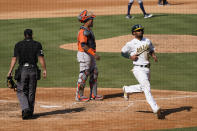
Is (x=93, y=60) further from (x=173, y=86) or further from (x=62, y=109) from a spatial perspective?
(x=173, y=86)

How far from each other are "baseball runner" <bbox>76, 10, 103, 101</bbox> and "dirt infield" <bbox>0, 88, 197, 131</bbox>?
0.40 metres

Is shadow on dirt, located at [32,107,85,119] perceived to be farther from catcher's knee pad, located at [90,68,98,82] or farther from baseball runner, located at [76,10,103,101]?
catcher's knee pad, located at [90,68,98,82]

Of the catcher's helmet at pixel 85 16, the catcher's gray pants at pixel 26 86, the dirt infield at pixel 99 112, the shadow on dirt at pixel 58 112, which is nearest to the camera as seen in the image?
the dirt infield at pixel 99 112

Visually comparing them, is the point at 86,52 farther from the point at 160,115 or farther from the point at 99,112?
the point at 160,115

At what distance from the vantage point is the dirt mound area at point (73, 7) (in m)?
33.0

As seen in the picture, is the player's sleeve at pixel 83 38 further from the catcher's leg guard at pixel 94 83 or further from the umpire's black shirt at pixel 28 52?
the umpire's black shirt at pixel 28 52

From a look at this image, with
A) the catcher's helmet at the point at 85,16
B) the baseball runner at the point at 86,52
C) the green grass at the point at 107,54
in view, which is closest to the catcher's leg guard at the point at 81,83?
the baseball runner at the point at 86,52

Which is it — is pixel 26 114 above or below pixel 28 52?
below

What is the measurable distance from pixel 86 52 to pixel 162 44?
10801 mm

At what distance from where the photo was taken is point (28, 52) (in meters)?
10.6

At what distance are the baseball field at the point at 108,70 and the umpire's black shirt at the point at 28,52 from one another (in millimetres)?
1243

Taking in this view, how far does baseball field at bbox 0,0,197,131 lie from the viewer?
34.0 feet

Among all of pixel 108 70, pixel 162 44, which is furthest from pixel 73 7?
pixel 108 70

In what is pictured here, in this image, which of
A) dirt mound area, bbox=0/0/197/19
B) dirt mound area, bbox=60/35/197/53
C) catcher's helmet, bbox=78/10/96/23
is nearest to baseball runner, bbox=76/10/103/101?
catcher's helmet, bbox=78/10/96/23
